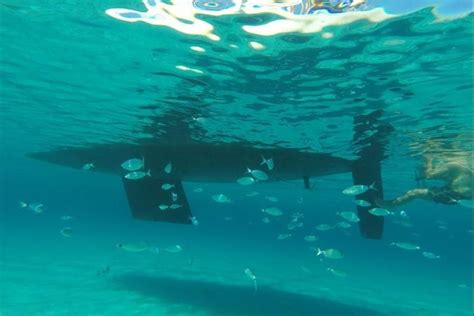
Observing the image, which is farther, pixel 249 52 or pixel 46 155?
pixel 46 155

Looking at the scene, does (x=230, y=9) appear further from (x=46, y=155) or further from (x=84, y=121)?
(x=46, y=155)

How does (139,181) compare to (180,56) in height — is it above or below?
below

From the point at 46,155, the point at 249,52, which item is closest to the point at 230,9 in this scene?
the point at 249,52

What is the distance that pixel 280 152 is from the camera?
1853cm

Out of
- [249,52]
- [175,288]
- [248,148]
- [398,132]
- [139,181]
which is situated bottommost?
[175,288]

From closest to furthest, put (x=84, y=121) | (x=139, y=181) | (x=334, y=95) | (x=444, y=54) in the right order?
(x=444, y=54) < (x=334, y=95) < (x=139, y=181) < (x=84, y=121)

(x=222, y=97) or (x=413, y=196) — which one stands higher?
(x=222, y=97)

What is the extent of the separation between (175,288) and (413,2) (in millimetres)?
16314

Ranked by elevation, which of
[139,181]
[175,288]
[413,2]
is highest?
[413,2]

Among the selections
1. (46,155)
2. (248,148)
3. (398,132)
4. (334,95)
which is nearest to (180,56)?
(334,95)

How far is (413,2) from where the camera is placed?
7652 millimetres

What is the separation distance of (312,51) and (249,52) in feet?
5.79

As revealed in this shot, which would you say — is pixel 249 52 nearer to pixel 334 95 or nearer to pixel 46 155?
pixel 334 95

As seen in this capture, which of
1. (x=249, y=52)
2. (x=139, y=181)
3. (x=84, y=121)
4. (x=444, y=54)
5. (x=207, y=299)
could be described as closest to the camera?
(x=444, y=54)
